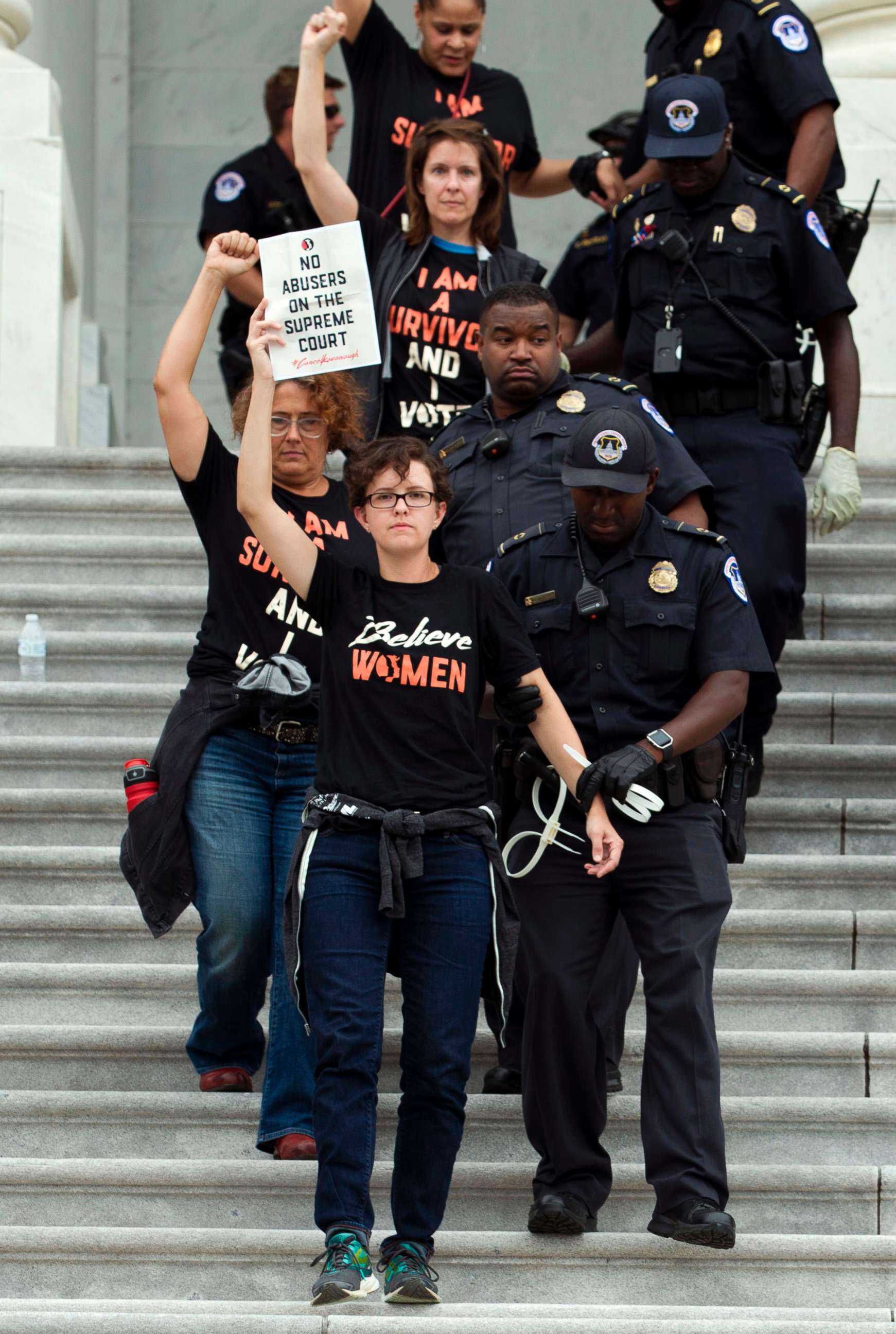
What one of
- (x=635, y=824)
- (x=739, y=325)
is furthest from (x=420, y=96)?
(x=635, y=824)

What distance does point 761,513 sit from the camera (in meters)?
5.94

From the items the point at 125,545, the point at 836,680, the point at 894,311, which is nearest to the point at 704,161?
the point at 836,680

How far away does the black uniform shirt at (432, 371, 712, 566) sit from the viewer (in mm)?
5246

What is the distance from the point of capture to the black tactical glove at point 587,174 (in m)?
7.22

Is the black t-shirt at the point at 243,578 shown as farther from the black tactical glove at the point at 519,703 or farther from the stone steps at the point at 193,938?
the stone steps at the point at 193,938

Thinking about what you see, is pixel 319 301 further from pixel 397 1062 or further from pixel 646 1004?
pixel 397 1062

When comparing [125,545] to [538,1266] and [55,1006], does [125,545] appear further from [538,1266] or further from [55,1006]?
[538,1266]

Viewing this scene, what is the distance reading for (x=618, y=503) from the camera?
4.69 metres

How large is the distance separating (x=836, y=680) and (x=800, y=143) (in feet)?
5.40

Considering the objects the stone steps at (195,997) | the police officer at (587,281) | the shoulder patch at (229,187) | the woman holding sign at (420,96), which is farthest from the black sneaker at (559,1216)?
the shoulder patch at (229,187)

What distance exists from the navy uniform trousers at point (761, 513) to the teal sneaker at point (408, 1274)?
2148 millimetres

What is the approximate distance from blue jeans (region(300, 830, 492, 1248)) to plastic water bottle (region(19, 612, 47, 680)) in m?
2.53

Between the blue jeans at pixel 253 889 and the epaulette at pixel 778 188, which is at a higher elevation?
the epaulette at pixel 778 188

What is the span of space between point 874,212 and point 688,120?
2.96m
